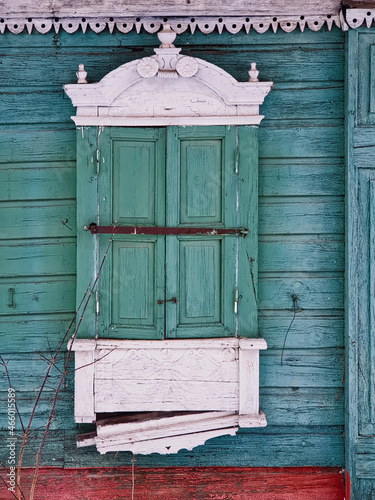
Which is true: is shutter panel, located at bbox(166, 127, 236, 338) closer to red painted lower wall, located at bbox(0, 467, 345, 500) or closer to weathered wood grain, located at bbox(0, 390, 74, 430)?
weathered wood grain, located at bbox(0, 390, 74, 430)

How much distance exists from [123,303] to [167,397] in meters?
0.63

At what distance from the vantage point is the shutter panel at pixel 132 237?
2.56m

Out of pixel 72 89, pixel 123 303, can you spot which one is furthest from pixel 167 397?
pixel 72 89

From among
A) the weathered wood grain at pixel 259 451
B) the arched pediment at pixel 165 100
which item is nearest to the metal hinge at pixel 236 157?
A: the arched pediment at pixel 165 100

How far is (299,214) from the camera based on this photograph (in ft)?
8.80

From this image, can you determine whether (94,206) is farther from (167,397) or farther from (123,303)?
(167,397)

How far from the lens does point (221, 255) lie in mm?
2592

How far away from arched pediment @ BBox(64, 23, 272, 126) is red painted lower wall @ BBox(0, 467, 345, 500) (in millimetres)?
2207

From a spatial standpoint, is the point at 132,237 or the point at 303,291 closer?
the point at 132,237

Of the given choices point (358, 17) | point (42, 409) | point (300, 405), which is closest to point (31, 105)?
point (42, 409)

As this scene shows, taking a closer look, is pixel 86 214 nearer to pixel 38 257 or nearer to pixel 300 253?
pixel 38 257

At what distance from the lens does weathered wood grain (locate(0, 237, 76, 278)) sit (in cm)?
269

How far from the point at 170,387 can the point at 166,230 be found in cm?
96

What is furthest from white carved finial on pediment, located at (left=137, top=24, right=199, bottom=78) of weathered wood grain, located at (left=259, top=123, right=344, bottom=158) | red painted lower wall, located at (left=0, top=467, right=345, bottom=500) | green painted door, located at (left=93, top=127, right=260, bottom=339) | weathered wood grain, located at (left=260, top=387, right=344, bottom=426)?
red painted lower wall, located at (left=0, top=467, right=345, bottom=500)
